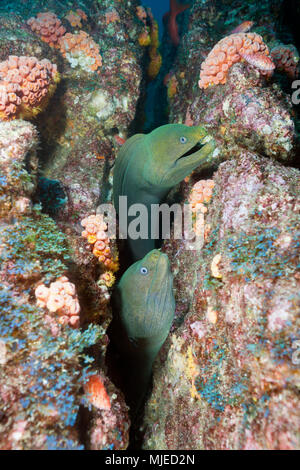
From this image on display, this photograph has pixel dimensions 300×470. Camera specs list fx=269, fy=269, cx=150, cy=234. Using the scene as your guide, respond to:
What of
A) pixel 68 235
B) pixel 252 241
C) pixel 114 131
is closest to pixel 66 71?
pixel 114 131

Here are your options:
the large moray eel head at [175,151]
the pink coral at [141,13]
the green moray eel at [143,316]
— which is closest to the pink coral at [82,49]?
the pink coral at [141,13]

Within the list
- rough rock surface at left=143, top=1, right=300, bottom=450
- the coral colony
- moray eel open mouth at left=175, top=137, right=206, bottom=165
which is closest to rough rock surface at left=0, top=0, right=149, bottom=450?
the coral colony

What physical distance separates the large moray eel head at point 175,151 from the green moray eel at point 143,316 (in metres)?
1.28

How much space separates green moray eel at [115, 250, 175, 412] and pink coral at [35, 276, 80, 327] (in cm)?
109

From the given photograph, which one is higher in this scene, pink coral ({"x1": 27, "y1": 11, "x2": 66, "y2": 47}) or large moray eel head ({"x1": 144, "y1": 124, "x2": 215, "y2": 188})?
pink coral ({"x1": 27, "y1": 11, "x2": 66, "y2": 47})

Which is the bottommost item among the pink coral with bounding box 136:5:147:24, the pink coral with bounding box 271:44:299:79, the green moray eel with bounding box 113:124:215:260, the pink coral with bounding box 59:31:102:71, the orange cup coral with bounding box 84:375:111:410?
the orange cup coral with bounding box 84:375:111:410

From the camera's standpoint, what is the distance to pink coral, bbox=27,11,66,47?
4703mm

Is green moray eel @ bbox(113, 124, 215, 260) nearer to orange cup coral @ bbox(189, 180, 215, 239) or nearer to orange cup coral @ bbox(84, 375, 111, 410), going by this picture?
orange cup coral @ bbox(189, 180, 215, 239)

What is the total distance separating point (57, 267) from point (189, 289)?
5.22ft

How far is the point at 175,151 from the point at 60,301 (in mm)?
2405

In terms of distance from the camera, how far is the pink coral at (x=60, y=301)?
1849 millimetres

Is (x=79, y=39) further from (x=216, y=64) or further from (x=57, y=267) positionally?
(x=57, y=267)

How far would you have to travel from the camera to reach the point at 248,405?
1635 mm

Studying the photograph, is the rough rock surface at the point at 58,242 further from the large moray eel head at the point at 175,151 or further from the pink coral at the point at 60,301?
the large moray eel head at the point at 175,151
